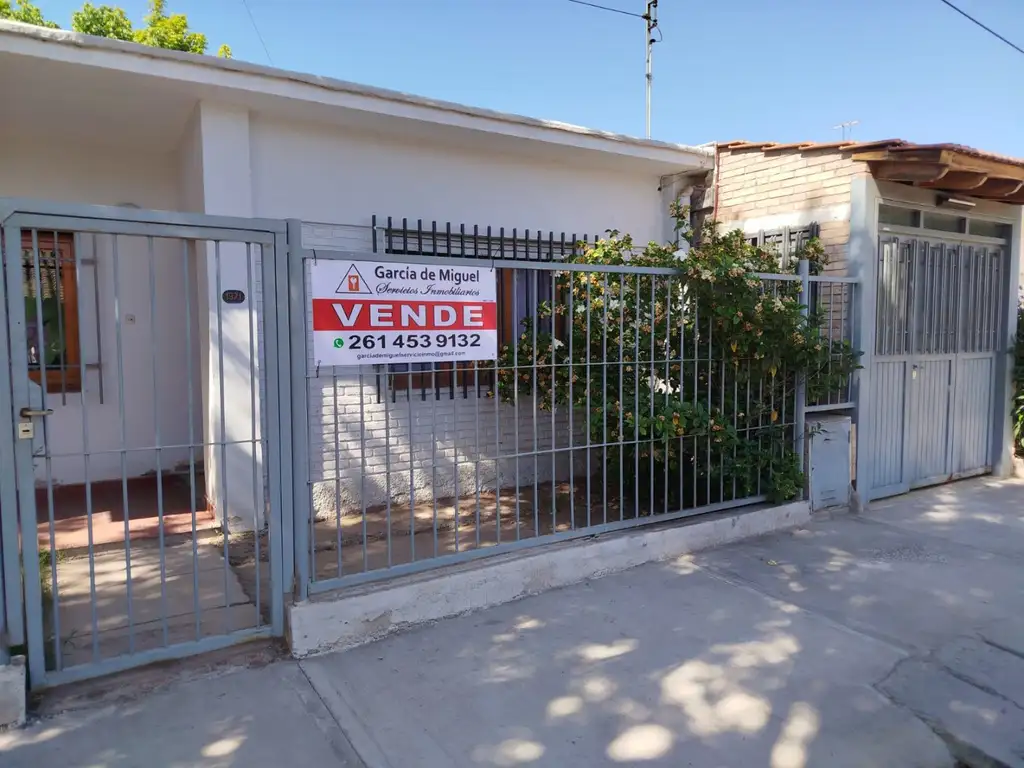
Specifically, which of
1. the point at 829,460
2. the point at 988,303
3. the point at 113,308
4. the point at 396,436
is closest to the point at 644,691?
the point at 396,436

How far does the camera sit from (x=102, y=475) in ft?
21.7

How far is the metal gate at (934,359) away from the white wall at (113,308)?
253 inches

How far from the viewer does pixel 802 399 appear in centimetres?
582

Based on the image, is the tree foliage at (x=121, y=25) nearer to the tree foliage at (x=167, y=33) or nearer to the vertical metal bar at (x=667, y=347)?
the tree foliage at (x=167, y=33)

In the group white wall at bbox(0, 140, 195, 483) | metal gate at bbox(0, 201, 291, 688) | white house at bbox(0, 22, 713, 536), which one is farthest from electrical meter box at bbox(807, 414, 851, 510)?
white wall at bbox(0, 140, 195, 483)

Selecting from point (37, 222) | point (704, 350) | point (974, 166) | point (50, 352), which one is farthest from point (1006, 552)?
point (50, 352)

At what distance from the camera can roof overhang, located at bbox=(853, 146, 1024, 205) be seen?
565 centimetres

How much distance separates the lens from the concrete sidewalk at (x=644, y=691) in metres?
2.80

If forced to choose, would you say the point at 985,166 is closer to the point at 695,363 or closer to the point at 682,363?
the point at 695,363

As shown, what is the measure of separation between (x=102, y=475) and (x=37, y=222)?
439 cm

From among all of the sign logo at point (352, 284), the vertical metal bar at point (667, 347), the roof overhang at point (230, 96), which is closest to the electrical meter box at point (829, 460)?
the vertical metal bar at point (667, 347)

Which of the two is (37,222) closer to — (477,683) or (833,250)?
(477,683)

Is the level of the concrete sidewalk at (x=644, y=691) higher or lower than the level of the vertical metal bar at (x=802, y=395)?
lower

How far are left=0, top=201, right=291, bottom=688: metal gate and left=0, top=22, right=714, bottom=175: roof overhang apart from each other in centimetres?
101
